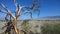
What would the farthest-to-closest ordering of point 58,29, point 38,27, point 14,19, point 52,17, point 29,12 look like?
point 52,17, point 38,27, point 58,29, point 29,12, point 14,19

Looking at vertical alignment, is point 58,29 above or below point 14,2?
below

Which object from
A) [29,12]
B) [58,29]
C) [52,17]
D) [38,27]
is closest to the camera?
[29,12]

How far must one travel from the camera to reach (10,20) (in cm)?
1413

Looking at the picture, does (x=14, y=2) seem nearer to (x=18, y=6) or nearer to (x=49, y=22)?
(x=18, y=6)

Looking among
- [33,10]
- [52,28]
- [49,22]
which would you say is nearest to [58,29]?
[52,28]

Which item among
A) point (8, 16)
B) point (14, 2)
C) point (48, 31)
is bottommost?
point (48, 31)

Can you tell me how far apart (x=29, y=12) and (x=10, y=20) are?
140 centimetres

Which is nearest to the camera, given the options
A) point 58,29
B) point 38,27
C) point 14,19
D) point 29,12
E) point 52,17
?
point 14,19

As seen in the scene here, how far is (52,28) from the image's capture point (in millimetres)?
23203

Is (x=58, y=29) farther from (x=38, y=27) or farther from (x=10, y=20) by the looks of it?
(x=10, y=20)

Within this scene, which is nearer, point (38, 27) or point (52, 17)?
point (38, 27)

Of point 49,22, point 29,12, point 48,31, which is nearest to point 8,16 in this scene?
point 29,12

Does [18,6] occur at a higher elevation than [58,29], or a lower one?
Result: higher

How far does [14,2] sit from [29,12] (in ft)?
4.40
